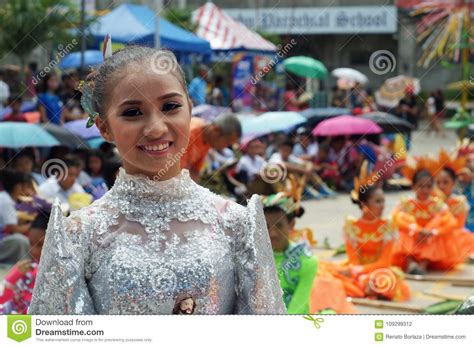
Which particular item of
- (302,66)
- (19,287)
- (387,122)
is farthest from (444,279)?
(302,66)

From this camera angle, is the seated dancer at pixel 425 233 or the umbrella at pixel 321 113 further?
the umbrella at pixel 321 113

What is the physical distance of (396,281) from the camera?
19.7 ft

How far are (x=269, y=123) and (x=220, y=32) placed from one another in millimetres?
2413

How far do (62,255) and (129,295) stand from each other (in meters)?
0.15

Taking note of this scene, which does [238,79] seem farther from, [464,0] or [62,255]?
[62,255]

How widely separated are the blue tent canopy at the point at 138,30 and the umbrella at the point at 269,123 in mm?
1000

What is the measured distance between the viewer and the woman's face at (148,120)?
190 centimetres

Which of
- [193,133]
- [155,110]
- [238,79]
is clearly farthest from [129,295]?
[238,79]

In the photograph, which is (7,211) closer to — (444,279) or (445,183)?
(444,279)

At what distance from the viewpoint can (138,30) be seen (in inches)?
357

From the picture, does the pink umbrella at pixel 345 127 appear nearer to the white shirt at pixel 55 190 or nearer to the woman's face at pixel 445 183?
the woman's face at pixel 445 183

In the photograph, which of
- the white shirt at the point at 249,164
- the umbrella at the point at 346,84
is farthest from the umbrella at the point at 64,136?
the umbrella at the point at 346,84

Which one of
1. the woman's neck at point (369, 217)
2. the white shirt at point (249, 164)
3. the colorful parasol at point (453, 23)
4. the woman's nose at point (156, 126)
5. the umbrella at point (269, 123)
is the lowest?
the woman's nose at point (156, 126)
